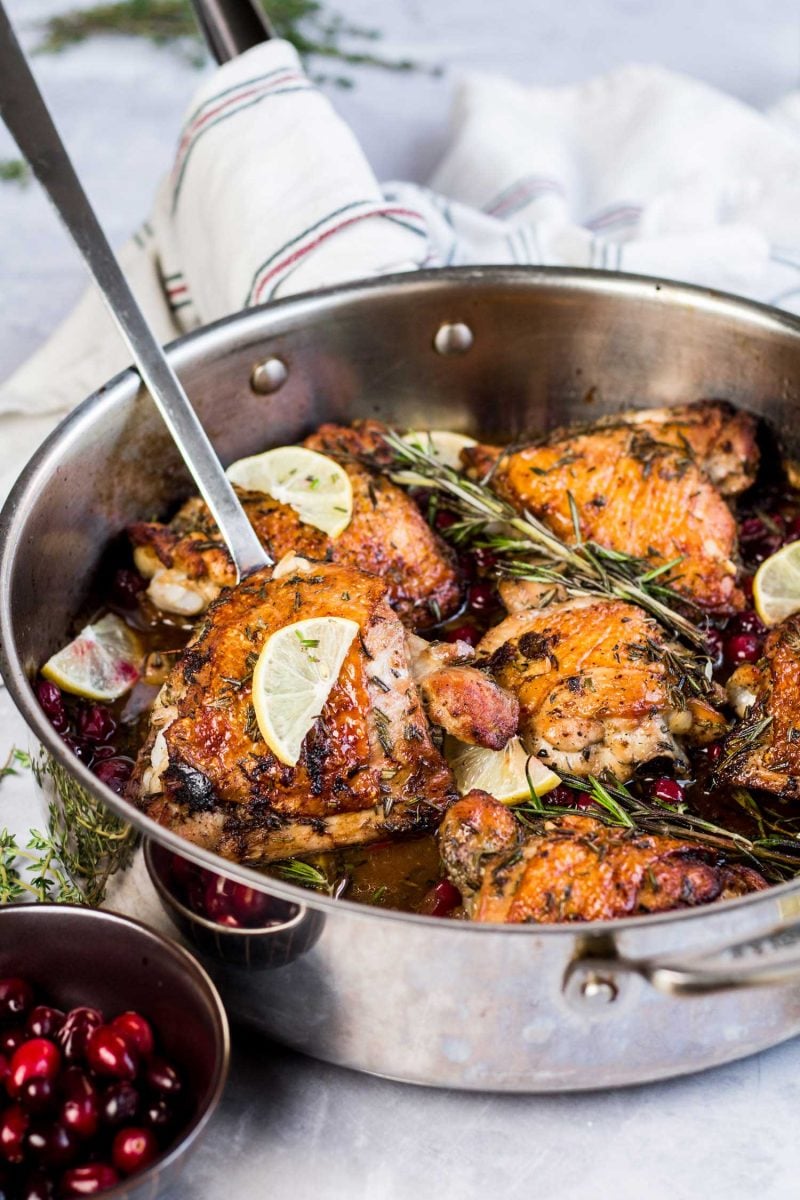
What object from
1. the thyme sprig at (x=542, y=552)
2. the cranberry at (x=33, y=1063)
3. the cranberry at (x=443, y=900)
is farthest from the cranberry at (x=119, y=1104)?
the thyme sprig at (x=542, y=552)

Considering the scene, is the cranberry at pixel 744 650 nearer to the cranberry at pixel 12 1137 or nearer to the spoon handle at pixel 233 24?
the cranberry at pixel 12 1137

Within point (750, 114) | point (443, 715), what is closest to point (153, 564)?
point (443, 715)

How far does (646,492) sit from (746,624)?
410mm

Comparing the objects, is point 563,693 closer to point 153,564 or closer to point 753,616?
point 753,616

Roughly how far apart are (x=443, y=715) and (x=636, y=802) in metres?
0.43

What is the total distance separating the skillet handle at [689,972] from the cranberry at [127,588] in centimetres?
165

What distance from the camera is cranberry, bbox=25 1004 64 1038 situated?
2.41 metres

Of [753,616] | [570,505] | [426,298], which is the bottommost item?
[753,616]

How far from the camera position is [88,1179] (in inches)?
86.6

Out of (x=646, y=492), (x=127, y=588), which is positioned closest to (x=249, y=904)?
(x=127, y=588)

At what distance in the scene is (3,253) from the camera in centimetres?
530

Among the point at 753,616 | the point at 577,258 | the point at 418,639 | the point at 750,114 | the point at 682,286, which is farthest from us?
the point at 750,114

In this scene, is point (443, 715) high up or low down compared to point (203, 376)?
down

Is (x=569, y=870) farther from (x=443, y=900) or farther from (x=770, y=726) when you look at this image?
(x=770, y=726)
